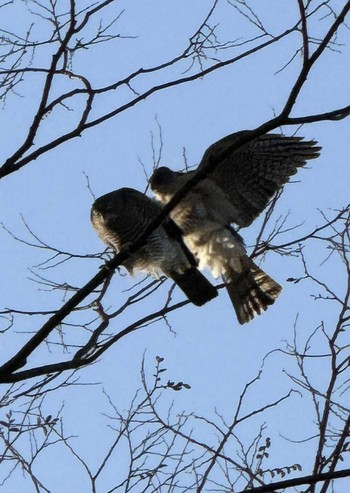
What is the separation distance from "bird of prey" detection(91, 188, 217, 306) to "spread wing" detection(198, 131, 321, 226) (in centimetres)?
55

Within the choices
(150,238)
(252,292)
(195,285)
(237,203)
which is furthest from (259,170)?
(150,238)

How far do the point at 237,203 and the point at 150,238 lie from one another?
3.21 feet

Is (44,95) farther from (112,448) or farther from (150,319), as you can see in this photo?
(112,448)

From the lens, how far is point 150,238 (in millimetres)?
5801

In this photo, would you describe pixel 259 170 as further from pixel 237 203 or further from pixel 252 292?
pixel 252 292

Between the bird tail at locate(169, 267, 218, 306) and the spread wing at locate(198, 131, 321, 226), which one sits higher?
the spread wing at locate(198, 131, 321, 226)

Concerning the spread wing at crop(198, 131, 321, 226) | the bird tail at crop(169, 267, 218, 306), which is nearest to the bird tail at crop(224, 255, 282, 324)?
the spread wing at crop(198, 131, 321, 226)

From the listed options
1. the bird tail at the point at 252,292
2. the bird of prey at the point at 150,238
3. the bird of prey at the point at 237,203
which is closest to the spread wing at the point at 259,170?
the bird of prey at the point at 237,203

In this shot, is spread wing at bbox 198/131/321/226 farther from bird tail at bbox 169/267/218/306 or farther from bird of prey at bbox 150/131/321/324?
bird tail at bbox 169/267/218/306

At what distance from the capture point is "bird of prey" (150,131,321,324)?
6.35 m

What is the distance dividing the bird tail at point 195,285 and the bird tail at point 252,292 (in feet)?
1.82

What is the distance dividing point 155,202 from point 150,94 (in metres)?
2.44

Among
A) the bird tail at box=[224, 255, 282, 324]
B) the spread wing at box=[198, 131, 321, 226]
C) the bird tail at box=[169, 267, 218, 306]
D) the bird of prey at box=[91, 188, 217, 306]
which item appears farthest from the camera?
the bird tail at box=[224, 255, 282, 324]

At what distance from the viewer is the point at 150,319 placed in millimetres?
4258
